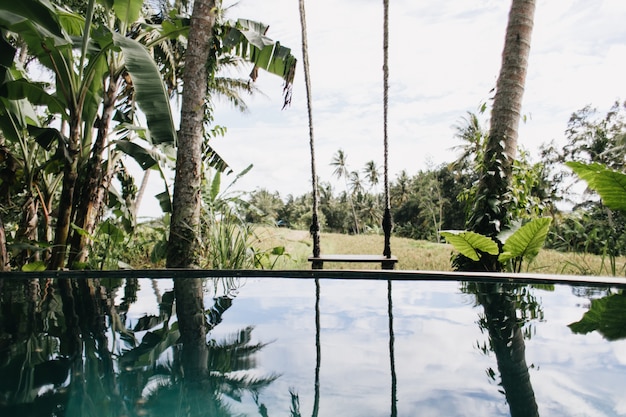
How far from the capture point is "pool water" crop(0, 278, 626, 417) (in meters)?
0.98

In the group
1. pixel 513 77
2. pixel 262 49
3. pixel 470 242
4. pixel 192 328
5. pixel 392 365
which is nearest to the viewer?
pixel 392 365

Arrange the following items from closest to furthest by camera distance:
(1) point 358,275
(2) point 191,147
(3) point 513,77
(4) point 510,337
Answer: (4) point 510,337, (1) point 358,275, (2) point 191,147, (3) point 513,77

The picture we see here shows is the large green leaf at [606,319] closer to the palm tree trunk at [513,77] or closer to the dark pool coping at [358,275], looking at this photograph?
the dark pool coping at [358,275]

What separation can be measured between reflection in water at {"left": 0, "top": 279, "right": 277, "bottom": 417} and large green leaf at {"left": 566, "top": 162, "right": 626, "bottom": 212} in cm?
→ 307

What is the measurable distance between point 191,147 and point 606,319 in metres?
3.69

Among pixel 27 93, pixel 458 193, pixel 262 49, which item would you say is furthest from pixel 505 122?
pixel 458 193

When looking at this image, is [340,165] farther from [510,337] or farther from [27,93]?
[510,337]

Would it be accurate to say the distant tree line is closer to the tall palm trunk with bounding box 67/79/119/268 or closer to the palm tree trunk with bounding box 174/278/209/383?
the tall palm trunk with bounding box 67/79/119/268

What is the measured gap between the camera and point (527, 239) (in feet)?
12.1

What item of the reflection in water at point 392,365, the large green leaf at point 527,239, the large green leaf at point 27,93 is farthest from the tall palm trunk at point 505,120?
the large green leaf at point 27,93

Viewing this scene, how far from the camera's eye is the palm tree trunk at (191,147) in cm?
423

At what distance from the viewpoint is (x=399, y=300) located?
2158 millimetres

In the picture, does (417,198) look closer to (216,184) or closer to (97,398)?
(216,184)

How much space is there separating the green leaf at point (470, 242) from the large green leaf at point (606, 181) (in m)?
0.88
